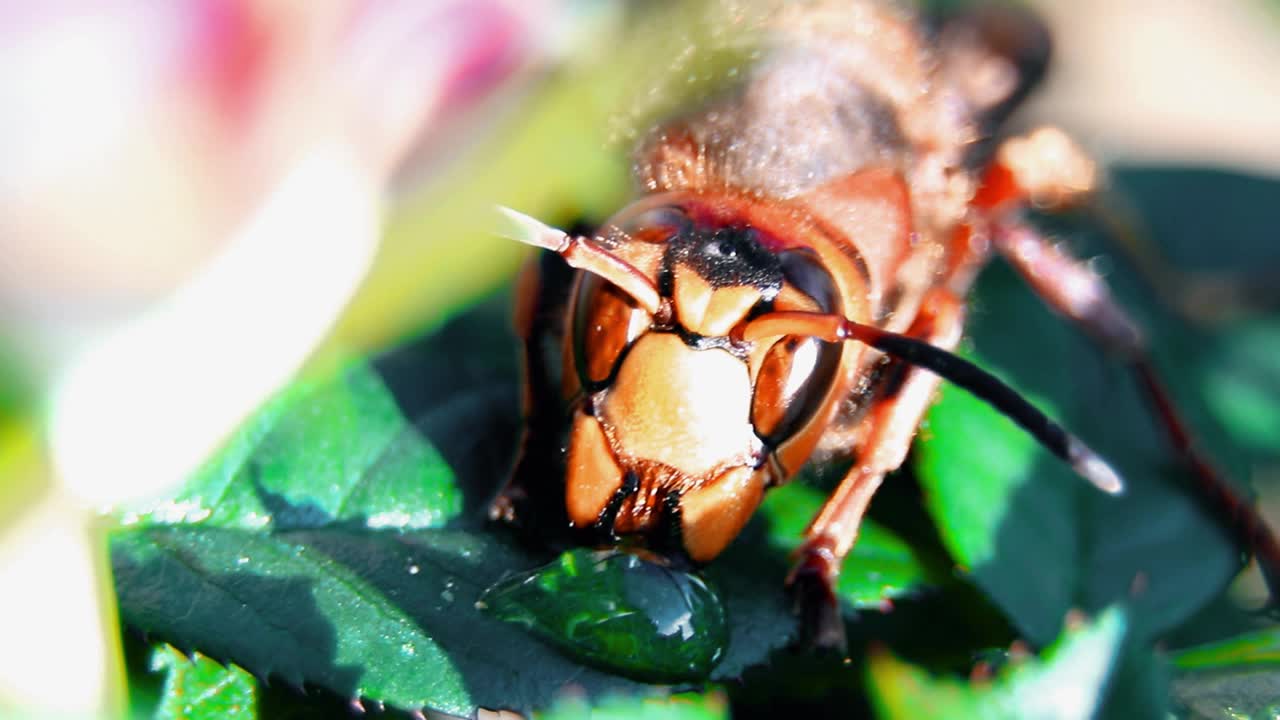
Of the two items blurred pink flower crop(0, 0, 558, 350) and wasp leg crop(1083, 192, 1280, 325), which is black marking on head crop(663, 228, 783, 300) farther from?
wasp leg crop(1083, 192, 1280, 325)

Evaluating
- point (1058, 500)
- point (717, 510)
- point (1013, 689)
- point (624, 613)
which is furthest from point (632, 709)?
point (1058, 500)

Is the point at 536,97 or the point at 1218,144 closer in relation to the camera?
the point at 536,97

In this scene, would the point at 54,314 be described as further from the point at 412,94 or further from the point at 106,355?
the point at 412,94

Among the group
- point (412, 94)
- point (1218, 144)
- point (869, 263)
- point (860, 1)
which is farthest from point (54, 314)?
point (1218, 144)

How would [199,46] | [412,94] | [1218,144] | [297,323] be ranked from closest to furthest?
[297,323], [199,46], [412,94], [1218,144]

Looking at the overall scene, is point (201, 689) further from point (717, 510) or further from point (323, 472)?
point (717, 510)

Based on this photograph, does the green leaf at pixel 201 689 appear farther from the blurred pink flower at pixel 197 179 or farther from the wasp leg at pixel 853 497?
the wasp leg at pixel 853 497
